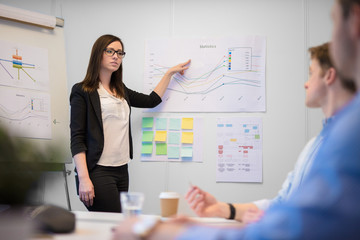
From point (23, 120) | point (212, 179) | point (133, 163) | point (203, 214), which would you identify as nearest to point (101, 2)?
point (23, 120)

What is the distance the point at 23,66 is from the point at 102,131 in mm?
914

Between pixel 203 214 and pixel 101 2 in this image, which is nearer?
pixel 203 214

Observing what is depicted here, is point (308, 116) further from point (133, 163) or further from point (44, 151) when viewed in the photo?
point (44, 151)

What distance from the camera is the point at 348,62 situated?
2.03ft

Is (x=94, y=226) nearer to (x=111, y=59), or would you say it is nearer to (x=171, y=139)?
(x=111, y=59)

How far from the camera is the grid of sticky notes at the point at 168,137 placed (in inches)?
115

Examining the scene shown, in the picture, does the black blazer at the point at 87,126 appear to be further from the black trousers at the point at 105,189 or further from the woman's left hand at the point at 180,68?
the woman's left hand at the point at 180,68

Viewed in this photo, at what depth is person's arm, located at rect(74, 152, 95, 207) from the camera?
2240mm

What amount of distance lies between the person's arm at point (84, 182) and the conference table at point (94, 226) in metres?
0.78

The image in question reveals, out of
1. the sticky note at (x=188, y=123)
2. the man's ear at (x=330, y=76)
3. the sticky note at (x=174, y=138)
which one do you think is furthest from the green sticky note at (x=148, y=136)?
the man's ear at (x=330, y=76)

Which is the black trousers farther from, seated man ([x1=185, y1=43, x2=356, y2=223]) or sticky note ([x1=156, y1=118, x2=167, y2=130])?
seated man ([x1=185, y1=43, x2=356, y2=223])

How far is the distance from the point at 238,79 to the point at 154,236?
231 cm

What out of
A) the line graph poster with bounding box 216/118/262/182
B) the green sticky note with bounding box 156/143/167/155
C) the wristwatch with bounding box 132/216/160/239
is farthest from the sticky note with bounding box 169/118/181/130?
the wristwatch with bounding box 132/216/160/239

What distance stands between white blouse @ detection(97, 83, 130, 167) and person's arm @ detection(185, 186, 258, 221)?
3.58 feet
